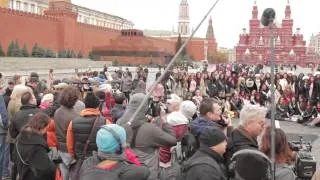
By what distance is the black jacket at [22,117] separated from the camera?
530 cm

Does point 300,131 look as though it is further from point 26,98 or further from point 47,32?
point 47,32

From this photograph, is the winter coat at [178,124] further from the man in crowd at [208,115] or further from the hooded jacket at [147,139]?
the hooded jacket at [147,139]

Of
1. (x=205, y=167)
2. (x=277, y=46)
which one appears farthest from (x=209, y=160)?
(x=277, y=46)

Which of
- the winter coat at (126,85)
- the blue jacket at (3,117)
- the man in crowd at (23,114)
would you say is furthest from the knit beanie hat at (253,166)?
the winter coat at (126,85)

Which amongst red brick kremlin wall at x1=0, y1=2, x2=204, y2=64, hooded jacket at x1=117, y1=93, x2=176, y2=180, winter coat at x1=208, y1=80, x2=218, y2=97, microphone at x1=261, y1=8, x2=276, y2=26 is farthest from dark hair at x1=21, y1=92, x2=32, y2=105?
red brick kremlin wall at x1=0, y1=2, x2=204, y2=64

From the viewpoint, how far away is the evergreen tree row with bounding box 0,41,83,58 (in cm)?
3778

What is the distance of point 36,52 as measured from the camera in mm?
41125

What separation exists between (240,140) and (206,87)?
14191mm

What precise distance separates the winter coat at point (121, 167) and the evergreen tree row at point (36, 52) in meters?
35.2

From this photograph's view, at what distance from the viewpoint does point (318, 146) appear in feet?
30.6

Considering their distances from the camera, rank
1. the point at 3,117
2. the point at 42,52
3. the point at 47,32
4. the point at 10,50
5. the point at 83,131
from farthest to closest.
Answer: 1. the point at 47,32
2. the point at 42,52
3. the point at 10,50
4. the point at 3,117
5. the point at 83,131

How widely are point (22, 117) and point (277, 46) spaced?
273 feet

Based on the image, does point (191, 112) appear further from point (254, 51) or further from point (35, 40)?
point (254, 51)

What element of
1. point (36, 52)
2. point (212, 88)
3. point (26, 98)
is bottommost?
point (212, 88)
